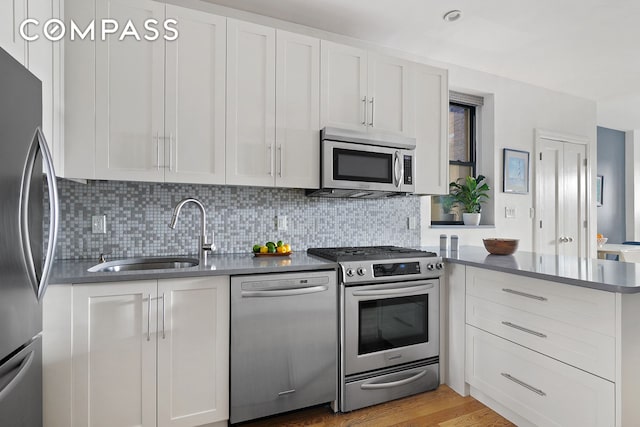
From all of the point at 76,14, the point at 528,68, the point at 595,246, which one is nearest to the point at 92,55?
the point at 76,14

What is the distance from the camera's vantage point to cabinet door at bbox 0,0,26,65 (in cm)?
123

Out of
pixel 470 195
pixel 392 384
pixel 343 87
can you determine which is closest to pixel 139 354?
pixel 392 384

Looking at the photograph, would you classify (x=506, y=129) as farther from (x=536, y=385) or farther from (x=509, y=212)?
(x=536, y=385)

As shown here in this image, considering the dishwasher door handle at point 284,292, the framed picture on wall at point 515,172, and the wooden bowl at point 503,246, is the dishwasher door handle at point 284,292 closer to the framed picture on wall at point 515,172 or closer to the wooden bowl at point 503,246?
the wooden bowl at point 503,246

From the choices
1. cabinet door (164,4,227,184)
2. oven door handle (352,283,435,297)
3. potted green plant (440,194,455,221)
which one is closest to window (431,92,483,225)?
potted green plant (440,194,455,221)

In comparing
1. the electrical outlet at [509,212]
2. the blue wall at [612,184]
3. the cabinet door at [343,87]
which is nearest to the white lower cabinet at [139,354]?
the cabinet door at [343,87]

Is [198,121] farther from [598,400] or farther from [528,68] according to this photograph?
[528,68]

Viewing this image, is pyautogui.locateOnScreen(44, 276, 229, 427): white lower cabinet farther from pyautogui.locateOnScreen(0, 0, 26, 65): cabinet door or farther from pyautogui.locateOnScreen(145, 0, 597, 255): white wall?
pyautogui.locateOnScreen(145, 0, 597, 255): white wall

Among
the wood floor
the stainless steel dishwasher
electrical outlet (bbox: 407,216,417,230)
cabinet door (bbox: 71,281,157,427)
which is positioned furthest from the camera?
electrical outlet (bbox: 407,216,417,230)

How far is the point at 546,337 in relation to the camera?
1.78 meters

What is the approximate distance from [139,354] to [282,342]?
709mm

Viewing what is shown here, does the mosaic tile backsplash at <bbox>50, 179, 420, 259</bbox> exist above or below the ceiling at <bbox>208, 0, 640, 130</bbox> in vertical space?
below

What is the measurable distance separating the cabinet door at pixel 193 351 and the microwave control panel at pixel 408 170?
4.87 ft

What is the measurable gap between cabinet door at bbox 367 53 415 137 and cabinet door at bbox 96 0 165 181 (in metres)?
1.42
